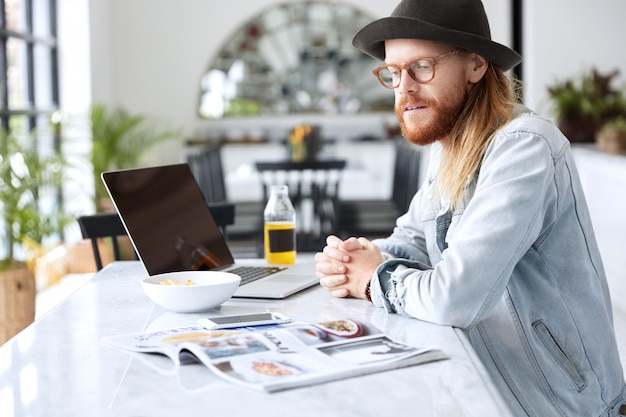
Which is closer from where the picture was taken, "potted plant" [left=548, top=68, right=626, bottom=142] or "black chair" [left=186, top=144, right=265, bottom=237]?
"black chair" [left=186, top=144, right=265, bottom=237]

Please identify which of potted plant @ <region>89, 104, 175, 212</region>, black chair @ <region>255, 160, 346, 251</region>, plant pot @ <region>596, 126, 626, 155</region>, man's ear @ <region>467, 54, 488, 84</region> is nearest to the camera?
man's ear @ <region>467, 54, 488, 84</region>

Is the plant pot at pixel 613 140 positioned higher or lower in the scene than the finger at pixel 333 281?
higher

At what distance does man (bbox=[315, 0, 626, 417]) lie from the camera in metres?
1.49

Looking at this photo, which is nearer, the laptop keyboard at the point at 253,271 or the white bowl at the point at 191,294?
the white bowl at the point at 191,294

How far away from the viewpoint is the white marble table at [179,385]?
1.05 meters

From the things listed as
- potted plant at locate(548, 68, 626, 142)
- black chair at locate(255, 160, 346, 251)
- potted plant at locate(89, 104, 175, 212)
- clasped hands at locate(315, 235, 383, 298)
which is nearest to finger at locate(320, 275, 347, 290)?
clasped hands at locate(315, 235, 383, 298)

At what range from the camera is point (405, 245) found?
6.46 ft

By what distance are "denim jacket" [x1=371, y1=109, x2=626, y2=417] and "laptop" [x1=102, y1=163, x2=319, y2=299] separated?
337 mm

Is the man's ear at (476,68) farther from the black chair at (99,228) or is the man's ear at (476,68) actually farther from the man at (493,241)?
the black chair at (99,228)

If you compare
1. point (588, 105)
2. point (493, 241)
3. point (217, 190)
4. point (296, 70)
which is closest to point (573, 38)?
point (588, 105)

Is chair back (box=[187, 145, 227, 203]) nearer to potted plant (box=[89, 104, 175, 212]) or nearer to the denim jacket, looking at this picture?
potted plant (box=[89, 104, 175, 212])

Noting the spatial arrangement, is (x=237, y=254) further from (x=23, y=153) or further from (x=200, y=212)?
(x=200, y=212)

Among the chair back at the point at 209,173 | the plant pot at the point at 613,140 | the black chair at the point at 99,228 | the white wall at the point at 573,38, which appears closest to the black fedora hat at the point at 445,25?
the black chair at the point at 99,228

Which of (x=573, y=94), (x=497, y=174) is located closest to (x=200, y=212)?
(x=497, y=174)
